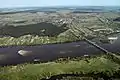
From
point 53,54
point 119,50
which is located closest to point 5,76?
point 53,54

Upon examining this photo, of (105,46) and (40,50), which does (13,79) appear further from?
(105,46)

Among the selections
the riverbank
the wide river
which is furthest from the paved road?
the riverbank

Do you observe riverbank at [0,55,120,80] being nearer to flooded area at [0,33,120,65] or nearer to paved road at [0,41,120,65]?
flooded area at [0,33,120,65]

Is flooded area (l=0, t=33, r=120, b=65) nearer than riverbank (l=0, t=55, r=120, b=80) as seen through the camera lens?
No

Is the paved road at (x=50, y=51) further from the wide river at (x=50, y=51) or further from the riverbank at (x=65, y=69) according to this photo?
the riverbank at (x=65, y=69)

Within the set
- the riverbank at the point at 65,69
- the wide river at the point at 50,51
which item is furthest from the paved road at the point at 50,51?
the riverbank at the point at 65,69

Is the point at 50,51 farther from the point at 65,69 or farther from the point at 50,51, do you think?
the point at 65,69
